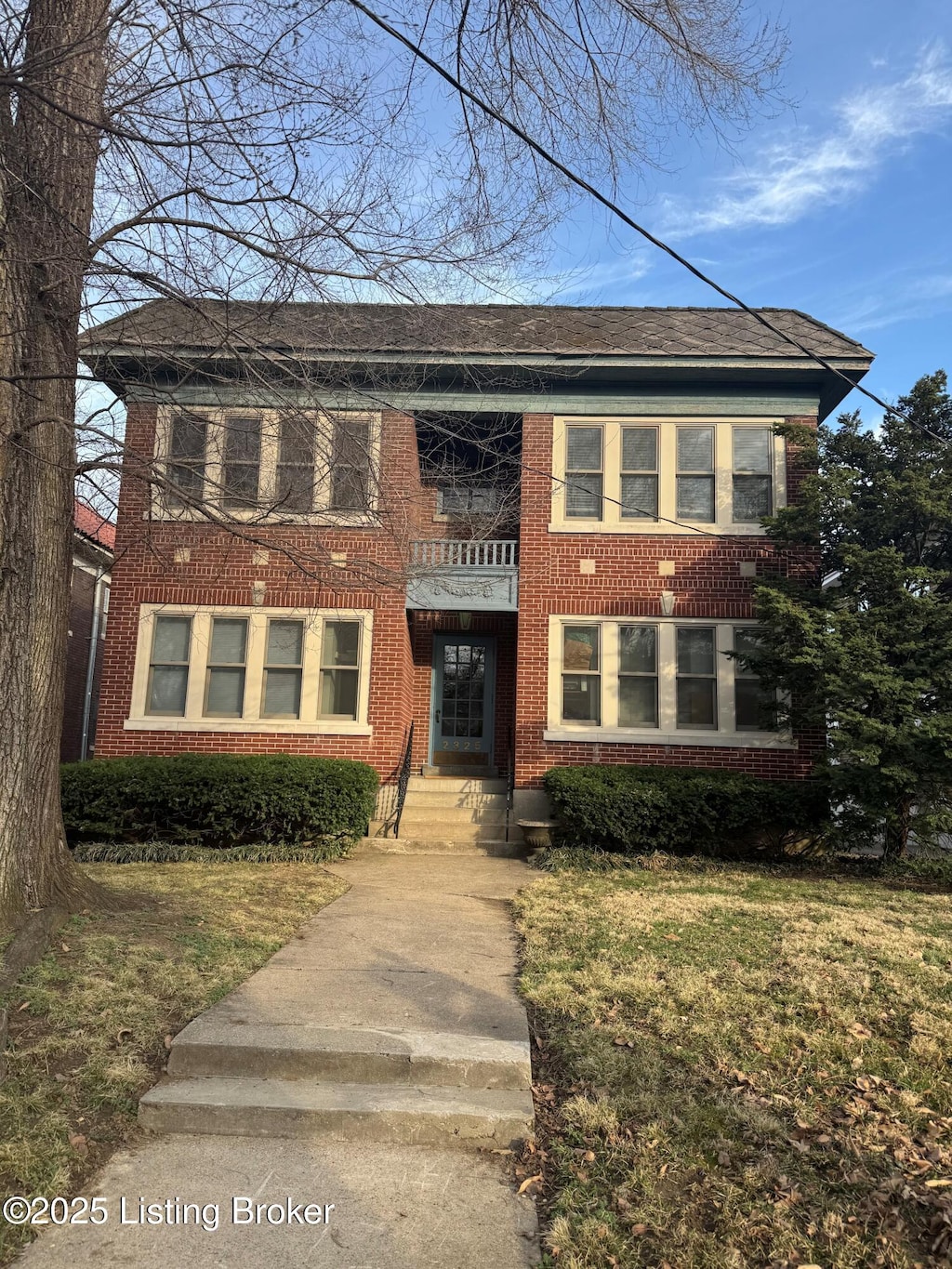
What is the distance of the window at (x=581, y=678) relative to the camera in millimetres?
12469

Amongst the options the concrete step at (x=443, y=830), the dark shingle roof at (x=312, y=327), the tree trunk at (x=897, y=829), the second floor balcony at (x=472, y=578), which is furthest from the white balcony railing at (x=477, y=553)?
the tree trunk at (x=897, y=829)

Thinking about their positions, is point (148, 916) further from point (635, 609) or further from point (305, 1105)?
point (635, 609)

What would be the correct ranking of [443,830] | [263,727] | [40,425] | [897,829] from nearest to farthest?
1. [40,425]
2. [897,829]
3. [443,830]
4. [263,727]

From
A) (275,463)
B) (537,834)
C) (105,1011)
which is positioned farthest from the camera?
(537,834)

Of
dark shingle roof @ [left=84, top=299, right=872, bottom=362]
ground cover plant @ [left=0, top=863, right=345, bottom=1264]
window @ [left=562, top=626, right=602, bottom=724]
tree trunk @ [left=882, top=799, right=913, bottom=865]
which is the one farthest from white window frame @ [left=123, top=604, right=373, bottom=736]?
tree trunk @ [left=882, top=799, right=913, bottom=865]

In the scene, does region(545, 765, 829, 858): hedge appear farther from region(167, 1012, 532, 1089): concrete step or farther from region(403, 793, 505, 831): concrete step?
region(167, 1012, 532, 1089): concrete step

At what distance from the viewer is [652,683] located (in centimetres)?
1250

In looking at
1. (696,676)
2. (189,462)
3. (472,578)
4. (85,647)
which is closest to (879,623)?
(696,676)

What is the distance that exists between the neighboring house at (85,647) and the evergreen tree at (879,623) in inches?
488

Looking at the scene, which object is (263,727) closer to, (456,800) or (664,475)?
(456,800)

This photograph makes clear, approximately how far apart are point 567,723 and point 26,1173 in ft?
32.2

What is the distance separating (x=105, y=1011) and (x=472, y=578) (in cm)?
862

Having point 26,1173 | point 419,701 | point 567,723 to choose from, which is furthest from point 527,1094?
Answer: point 419,701

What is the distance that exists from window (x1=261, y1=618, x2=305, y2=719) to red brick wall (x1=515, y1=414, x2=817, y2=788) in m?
3.25
